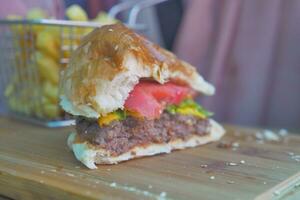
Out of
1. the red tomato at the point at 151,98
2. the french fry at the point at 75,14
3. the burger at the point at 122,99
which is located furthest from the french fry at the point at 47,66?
the red tomato at the point at 151,98

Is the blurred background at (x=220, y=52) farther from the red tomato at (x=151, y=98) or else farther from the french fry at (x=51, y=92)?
the red tomato at (x=151, y=98)

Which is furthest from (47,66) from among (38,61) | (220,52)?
(220,52)

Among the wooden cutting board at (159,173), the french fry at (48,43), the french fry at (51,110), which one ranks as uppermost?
the french fry at (48,43)

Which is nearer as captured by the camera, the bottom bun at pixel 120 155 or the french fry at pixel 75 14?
the bottom bun at pixel 120 155

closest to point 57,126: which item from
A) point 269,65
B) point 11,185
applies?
point 11,185

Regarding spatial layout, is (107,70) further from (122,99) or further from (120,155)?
(120,155)

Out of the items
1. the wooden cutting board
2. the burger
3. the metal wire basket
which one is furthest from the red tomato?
the metal wire basket

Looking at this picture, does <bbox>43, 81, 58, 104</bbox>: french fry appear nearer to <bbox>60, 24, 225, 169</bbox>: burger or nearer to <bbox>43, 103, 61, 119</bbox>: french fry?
Result: <bbox>43, 103, 61, 119</bbox>: french fry
